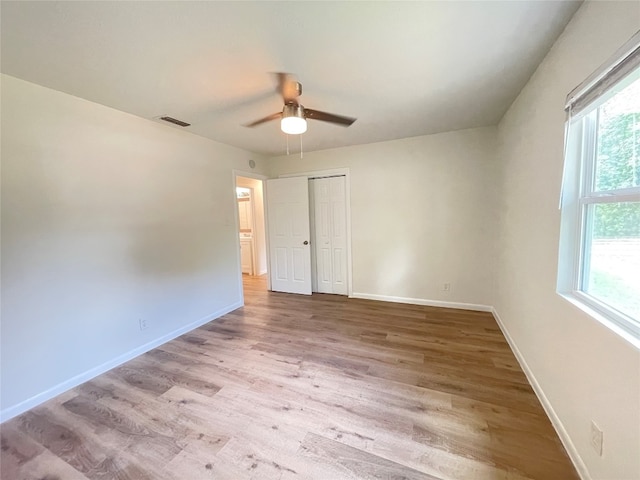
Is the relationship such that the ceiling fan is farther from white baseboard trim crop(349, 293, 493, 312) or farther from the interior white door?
white baseboard trim crop(349, 293, 493, 312)

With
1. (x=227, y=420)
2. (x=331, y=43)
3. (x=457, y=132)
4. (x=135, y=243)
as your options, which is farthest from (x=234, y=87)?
(x=457, y=132)

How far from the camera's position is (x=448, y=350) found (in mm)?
2533

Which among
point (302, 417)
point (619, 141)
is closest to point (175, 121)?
point (302, 417)

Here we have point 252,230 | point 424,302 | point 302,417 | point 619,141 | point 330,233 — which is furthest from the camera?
point 252,230

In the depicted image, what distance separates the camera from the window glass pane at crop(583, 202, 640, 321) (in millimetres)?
1079

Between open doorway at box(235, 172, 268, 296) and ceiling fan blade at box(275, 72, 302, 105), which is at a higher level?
ceiling fan blade at box(275, 72, 302, 105)

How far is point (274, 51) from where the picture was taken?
165cm

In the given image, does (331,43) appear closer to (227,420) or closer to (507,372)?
(227,420)

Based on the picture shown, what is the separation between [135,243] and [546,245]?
3533 mm

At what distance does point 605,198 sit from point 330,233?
345 centimetres

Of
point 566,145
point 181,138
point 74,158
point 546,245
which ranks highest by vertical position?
point 181,138

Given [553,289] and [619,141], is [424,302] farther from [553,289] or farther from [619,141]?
[619,141]

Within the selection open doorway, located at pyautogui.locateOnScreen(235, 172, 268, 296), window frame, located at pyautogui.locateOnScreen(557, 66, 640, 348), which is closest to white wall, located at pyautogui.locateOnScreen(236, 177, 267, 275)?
open doorway, located at pyautogui.locateOnScreen(235, 172, 268, 296)

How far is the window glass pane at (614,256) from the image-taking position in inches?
42.5
